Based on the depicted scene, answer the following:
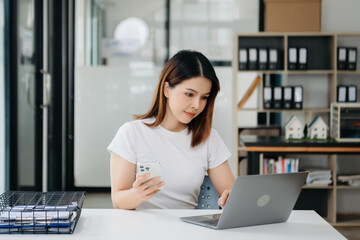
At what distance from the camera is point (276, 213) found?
67.4 inches

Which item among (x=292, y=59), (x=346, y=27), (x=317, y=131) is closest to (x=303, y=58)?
(x=292, y=59)

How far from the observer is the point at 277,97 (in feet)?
14.8

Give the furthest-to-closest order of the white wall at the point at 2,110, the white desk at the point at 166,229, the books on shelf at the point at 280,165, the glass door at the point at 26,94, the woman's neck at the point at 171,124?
the books on shelf at the point at 280,165 → the glass door at the point at 26,94 → the white wall at the point at 2,110 → the woman's neck at the point at 171,124 → the white desk at the point at 166,229

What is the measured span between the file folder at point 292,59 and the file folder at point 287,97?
195 millimetres

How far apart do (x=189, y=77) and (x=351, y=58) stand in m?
2.85

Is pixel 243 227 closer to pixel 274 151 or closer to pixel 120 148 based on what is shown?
pixel 120 148

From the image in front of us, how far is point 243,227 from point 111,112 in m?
3.94

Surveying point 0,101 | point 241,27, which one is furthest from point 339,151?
point 0,101

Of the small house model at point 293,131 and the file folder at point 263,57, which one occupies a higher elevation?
the file folder at point 263,57

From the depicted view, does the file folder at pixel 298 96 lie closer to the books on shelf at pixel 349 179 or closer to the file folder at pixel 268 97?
the file folder at pixel 268 97

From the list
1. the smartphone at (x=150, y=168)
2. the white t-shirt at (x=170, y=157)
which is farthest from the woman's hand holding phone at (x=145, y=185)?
the white t-shirt at (x=170, y=157)

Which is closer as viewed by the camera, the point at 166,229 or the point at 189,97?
the point at 166,229

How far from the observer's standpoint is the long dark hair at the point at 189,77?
2.13 meters

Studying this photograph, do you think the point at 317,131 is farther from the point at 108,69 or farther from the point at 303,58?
the point at 108,69
